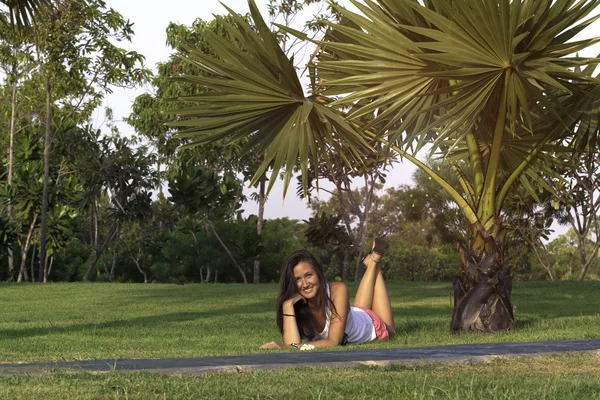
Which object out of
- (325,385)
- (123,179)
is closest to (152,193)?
(123,179)

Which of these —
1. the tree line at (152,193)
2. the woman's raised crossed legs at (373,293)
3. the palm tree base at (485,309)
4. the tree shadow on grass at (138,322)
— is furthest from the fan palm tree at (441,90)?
the tree line at (152,193)

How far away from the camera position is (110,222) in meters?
40.9

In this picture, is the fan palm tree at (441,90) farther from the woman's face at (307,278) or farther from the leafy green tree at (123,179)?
the leafy green tree at (123,179)

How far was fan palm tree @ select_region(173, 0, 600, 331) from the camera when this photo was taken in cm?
828

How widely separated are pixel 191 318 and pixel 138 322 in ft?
3.08

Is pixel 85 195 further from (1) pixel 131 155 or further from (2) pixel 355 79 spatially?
(2) pixel 355 79

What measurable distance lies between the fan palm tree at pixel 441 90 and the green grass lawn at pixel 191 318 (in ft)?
4.74

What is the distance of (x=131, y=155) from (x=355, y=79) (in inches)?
926

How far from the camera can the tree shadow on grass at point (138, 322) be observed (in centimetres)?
1078

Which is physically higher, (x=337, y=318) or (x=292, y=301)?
(x=292, y=301)

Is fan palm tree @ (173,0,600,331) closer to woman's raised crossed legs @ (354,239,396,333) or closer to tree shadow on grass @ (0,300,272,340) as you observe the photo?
woman's raised crossed legs @ (354,239,396,333)

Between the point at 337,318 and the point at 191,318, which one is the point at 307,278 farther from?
the point at 191,318

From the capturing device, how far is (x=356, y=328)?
8430mm

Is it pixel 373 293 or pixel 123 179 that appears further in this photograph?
pixel 123 179
